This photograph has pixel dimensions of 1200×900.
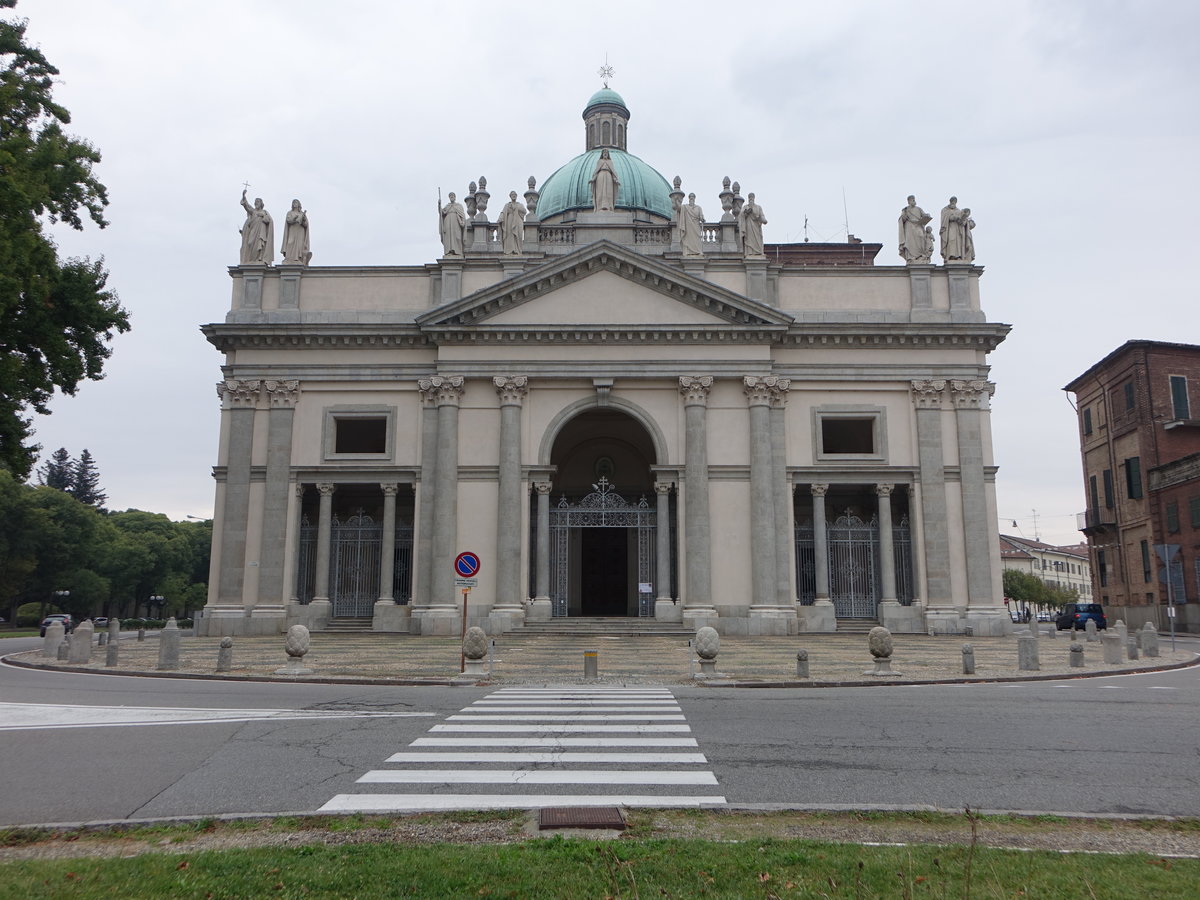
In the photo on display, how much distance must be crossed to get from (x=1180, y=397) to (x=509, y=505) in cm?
3472

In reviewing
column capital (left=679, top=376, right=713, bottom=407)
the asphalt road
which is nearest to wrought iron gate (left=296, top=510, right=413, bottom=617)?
column capital (left=679, top=376, right=713, bottom=407)

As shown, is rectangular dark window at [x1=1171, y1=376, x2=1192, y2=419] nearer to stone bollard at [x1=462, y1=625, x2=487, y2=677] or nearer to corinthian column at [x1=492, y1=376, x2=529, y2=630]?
corinthian column at [x1=492, y1=376, x2=529, y2=630]

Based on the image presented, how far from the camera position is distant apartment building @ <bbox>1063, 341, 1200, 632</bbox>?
43.0 meters

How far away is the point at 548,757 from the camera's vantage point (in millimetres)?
9508

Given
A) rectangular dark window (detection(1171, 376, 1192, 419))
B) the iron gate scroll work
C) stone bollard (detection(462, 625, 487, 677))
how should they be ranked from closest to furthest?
stone bollard (detection(462, 625, 487, 677)), the iron gate scroll work, rectangular dark window (detection(1171, 376, 1192, 419))

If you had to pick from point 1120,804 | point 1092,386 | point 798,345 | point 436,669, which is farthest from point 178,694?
point 1092,386

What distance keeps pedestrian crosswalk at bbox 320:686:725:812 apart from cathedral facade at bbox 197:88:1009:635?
2153 centimetres

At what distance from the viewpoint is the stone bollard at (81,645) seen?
23.4 metres

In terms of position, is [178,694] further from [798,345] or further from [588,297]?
[798,345]

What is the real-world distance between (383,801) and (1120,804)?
5.94m

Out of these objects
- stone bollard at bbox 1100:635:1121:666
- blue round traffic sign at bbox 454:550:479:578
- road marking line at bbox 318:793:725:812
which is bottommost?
road marking line at bbox 318:793:725:812

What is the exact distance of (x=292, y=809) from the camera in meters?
7.45

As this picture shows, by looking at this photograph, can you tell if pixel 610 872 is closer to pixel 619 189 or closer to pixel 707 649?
pixel 707 649

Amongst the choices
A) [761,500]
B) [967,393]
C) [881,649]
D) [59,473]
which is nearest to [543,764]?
[881,649]
